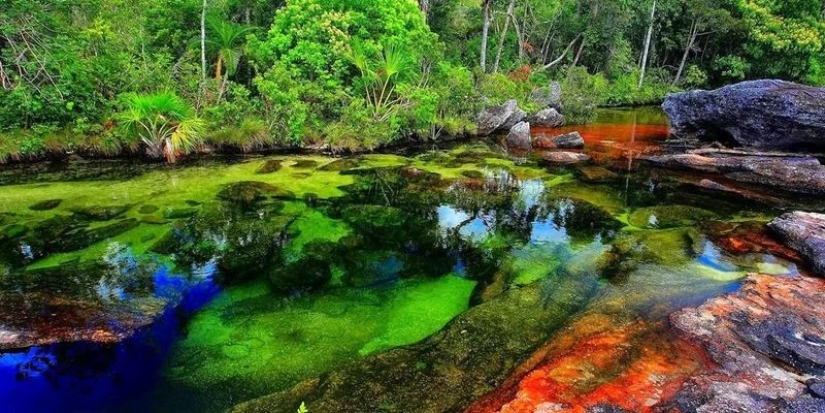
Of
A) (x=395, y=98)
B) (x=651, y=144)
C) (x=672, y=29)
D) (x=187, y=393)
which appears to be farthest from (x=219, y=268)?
(x=672, y=29)

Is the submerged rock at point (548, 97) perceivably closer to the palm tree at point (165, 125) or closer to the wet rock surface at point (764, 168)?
the wet rock surface at point (764, 168)

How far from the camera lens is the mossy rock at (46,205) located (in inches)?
318

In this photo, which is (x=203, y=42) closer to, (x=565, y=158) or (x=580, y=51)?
(x=565, y=158)

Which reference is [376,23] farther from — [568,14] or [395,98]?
[568,14]

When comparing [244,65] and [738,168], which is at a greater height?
[244,65]

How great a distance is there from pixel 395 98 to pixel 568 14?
17.6 metres

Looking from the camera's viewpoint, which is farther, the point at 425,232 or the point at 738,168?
the point at 738,168

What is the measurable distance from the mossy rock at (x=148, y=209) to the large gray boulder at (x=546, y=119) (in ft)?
45.5

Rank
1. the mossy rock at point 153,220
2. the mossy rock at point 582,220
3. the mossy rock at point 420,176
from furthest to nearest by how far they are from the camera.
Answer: the mossy rock at point 420,176, the mossy rock at point 153,220, the mossy rock at point 582,220

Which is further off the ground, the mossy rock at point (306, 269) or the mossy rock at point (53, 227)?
the mossy rock at point (53, 227)

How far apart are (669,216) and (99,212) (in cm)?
944

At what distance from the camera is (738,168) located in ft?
35.6

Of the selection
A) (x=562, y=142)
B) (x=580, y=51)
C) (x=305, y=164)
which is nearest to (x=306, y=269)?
(x=305, y=164)

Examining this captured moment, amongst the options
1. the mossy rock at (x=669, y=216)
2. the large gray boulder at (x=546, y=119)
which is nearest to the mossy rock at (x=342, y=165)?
the mossy rock at (x=669, y=216)
